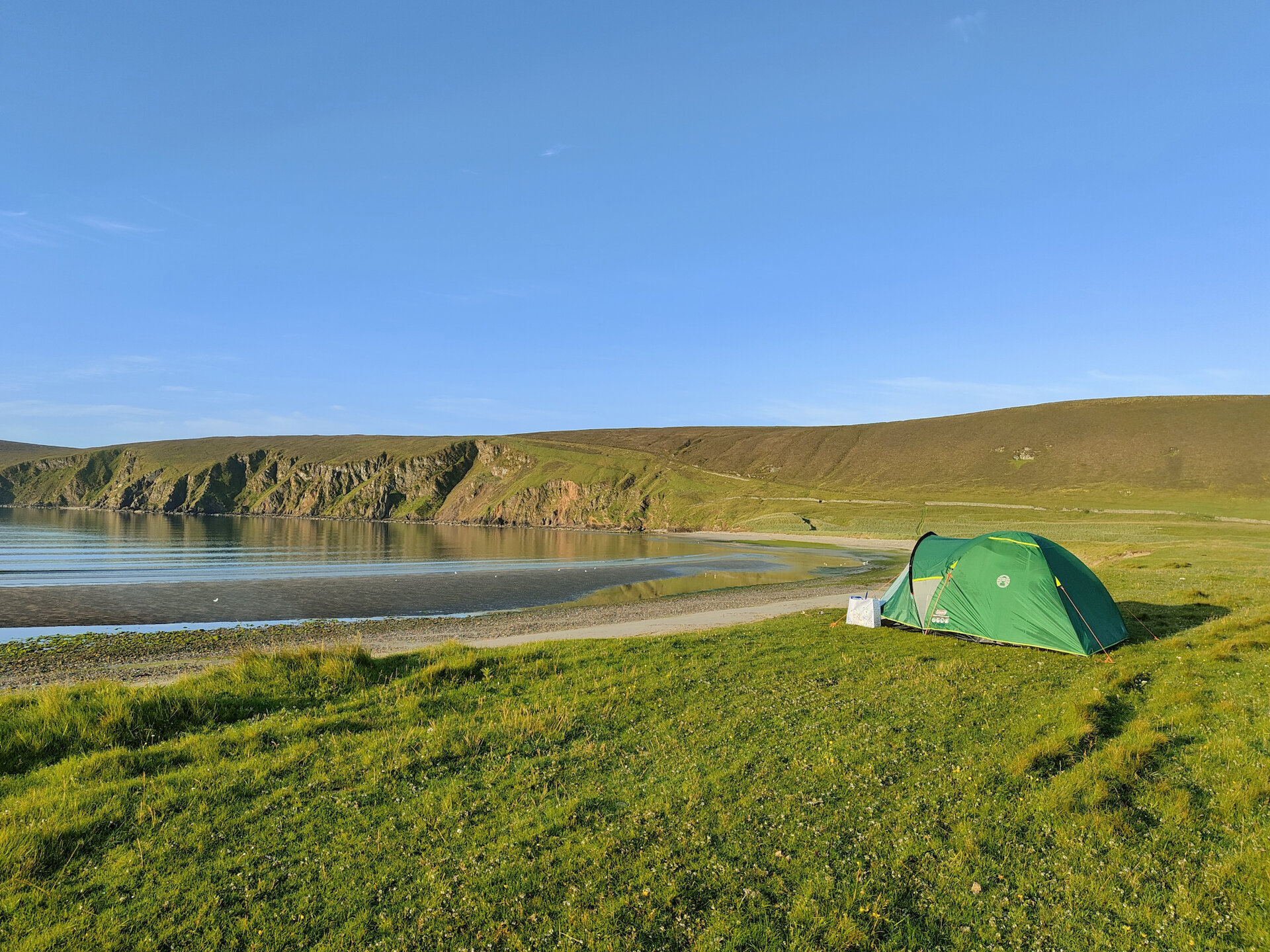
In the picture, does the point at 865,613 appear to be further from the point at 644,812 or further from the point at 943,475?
the point at 943,475

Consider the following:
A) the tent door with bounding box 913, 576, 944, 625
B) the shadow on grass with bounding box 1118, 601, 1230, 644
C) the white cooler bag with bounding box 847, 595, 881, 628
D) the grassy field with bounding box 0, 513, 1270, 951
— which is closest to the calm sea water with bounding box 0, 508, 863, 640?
the white cooler bag with bounding box 847, 595, 881, 628

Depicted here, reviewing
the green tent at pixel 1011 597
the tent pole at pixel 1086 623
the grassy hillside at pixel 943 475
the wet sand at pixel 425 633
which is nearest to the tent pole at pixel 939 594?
the green tent at pixel 1011 597


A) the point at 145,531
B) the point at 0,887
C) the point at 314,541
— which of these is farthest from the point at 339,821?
the point at 145,531

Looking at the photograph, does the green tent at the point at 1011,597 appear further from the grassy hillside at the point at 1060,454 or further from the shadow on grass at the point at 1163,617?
the grassy hillside at the point at 1060,454

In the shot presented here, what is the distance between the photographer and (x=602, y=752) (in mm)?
10539

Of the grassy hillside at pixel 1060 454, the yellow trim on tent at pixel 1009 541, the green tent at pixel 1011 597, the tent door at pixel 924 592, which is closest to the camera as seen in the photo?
the green tent at pixel 1011 597

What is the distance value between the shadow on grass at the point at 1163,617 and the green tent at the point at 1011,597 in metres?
0.88

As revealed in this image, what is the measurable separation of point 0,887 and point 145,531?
128 meters

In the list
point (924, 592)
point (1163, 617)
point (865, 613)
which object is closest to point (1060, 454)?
point (1163, 617)

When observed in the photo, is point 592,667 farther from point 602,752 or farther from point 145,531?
point 145,531

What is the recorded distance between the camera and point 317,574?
57.0 meters

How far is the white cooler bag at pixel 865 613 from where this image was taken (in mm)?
22438

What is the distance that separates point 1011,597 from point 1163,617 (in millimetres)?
6521

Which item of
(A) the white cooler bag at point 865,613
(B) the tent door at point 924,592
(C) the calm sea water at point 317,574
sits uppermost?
(B) the tent door at point 924,592
